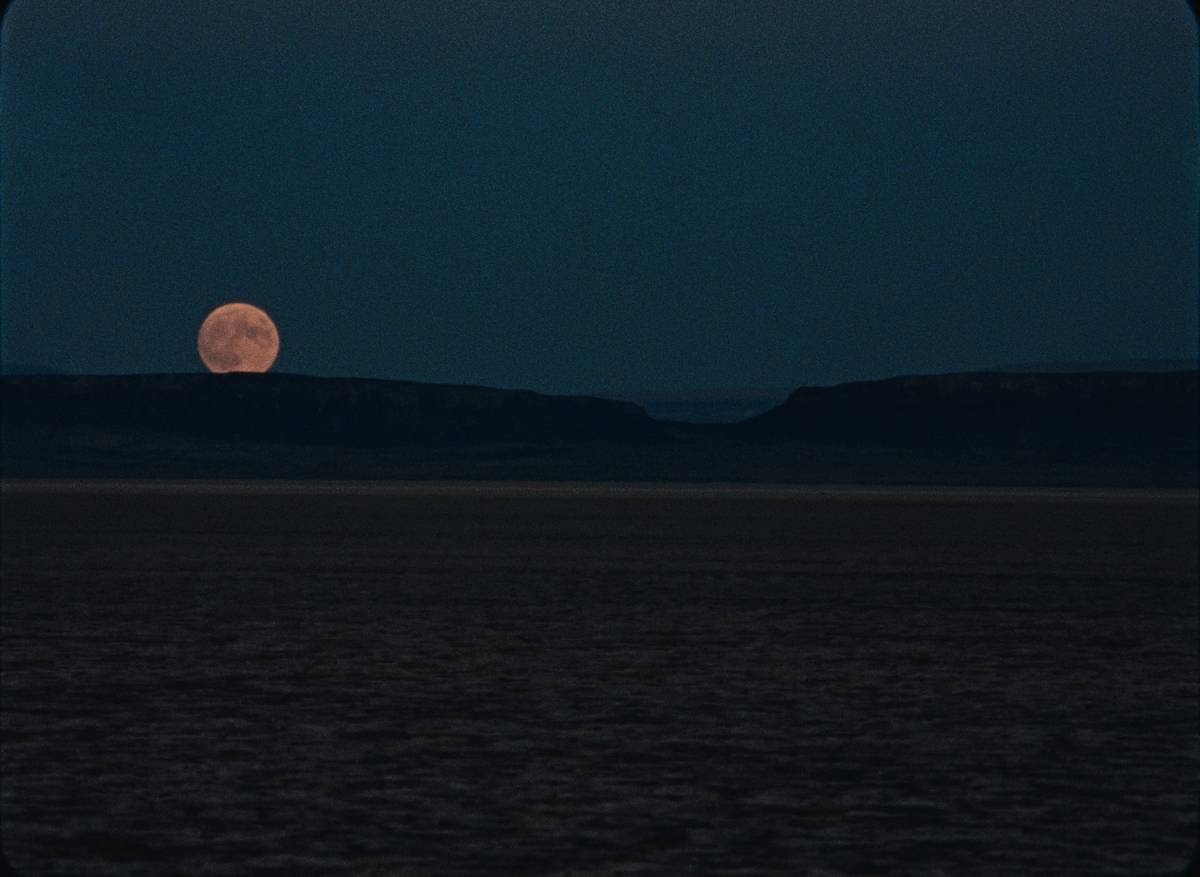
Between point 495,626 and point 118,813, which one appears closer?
point 118,813

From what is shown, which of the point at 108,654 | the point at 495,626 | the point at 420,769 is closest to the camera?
the point at 420,769

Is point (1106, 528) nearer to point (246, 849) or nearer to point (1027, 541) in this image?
point (1027, 541)

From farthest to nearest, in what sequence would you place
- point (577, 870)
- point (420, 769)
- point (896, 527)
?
point (896, 527) < point (420, 769) < point (577, 870)

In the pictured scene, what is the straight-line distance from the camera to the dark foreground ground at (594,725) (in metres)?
17.8

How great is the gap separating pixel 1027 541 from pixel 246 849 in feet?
269

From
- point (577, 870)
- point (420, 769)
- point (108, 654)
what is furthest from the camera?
point (108, 654)

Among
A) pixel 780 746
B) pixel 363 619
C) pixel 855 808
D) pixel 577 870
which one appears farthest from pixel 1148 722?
pixel 363 619

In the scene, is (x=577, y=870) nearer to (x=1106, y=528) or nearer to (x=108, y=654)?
(x=108, y=654)

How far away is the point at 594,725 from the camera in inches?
988

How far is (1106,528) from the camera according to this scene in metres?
120

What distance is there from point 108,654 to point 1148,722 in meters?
15.6

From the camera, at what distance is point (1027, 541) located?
96.6 m

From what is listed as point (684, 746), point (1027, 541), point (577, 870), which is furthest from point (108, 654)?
point (1027, 541)

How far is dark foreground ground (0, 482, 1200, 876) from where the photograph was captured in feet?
58.5
